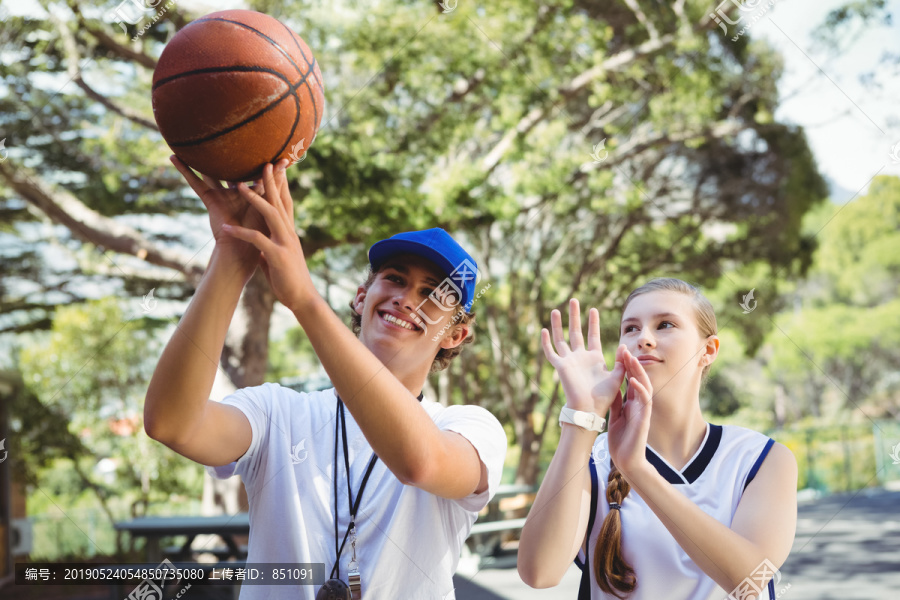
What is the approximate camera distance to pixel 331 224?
9406 millimetres

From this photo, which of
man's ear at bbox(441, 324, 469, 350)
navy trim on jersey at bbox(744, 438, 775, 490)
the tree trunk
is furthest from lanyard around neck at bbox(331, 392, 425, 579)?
the tree trunk

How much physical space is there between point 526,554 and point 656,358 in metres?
0.69

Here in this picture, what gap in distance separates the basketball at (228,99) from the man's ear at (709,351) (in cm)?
140

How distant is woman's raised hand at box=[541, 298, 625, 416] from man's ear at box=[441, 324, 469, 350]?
1.56 ft

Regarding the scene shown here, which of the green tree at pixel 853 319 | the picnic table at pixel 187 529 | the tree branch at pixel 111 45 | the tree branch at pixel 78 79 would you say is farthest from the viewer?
the green tree at pixel 853 319

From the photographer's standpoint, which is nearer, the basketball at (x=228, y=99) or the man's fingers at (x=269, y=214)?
the man's fingers at (x=269, y=214)

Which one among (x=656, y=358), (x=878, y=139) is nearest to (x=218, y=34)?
(x=656, y=358)

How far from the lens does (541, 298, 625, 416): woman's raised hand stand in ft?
6.15

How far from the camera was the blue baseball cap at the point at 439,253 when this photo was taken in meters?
2.21

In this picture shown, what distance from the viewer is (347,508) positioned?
2051mm

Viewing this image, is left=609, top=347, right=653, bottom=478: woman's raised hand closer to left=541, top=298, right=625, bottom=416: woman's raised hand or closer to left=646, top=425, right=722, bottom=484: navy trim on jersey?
left=541, top=298, right=625, bottom=416: woman's raised hand

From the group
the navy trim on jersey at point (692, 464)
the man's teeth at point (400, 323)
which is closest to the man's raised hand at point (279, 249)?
the man's teeth at point (400, 323)

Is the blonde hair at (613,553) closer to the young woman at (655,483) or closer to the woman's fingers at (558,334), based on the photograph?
the young woman at (655,483)

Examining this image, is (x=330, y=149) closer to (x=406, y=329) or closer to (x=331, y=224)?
(x=331, y=224)
